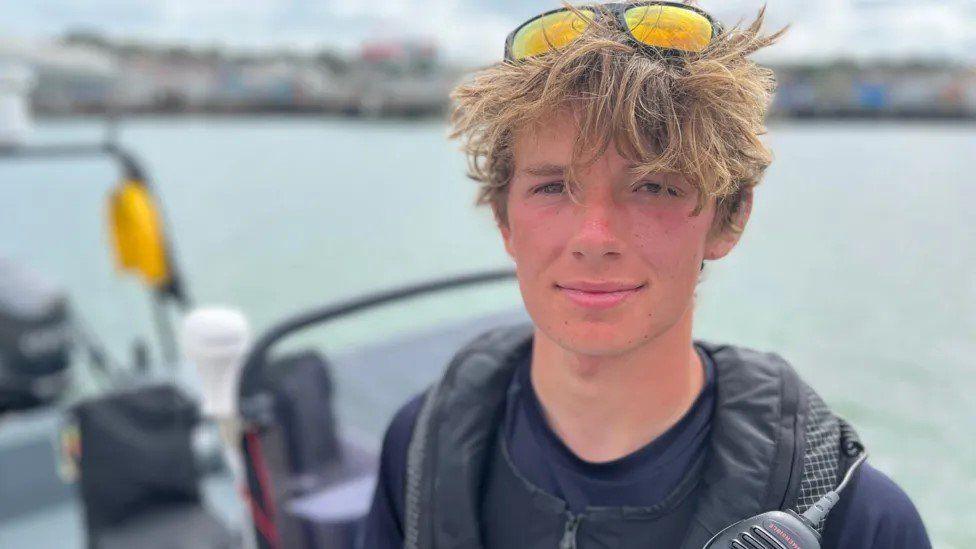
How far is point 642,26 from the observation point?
1050 millimetres

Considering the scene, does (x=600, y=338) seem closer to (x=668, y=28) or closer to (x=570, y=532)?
(x=570, y=532)

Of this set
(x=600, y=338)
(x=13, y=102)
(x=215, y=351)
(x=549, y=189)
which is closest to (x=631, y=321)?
(x=600, y=338)

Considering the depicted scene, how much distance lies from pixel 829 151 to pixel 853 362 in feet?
52.8

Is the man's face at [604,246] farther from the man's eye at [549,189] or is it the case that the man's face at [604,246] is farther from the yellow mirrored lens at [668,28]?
the yellow mirrored lens at [668,28]

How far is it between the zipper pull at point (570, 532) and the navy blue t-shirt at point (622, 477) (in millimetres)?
18

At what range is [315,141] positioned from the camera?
4703 cm

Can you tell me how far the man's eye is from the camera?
3.59 ft

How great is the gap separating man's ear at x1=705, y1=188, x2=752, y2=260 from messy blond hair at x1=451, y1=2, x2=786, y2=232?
0.09ft

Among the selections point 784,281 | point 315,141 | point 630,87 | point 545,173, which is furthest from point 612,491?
point 315,141

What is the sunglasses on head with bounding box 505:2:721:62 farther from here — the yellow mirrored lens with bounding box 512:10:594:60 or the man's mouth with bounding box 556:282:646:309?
the man's mouth with bounding box 556:282:646:309

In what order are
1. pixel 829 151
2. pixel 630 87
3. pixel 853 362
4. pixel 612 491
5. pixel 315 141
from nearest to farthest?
pixel 630 87 → pixel 612 491 → pixel 853 362 → pixel 829 151 → pixel 315 141

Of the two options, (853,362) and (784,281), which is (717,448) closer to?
(853,362)

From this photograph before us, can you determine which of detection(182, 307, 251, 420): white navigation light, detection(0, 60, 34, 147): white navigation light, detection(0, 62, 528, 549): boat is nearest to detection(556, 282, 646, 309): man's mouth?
detection(0, 62, 528, 549): boat

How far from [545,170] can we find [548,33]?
0.21m
